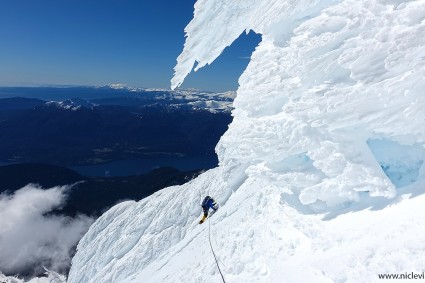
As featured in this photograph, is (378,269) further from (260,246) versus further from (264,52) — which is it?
(264,52)

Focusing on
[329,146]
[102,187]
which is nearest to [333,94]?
[329,146]

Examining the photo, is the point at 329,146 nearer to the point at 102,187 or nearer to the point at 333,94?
the point at 333,94

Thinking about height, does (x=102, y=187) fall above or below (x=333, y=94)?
below

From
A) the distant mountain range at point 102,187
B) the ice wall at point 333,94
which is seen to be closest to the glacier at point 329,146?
the ice wall at point 333,94

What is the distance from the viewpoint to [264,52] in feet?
50.9

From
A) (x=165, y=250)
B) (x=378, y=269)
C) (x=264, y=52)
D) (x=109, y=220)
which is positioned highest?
(x=264, y=52)

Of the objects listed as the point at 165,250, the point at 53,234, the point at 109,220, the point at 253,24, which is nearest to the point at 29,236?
the point at 53,234

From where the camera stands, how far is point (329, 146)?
11.1m

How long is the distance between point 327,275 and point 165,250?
19.7 metres

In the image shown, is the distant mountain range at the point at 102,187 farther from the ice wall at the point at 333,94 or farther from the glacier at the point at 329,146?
the ice wall at the point at 333,94

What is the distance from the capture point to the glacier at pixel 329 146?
9352 mm

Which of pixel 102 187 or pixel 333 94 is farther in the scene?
pixel 102 187

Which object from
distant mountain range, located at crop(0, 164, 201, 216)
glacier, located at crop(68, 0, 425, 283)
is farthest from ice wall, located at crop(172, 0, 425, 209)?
distant mountain range, located at crop(0, 164, 201, 216)

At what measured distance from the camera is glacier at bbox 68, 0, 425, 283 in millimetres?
9352
